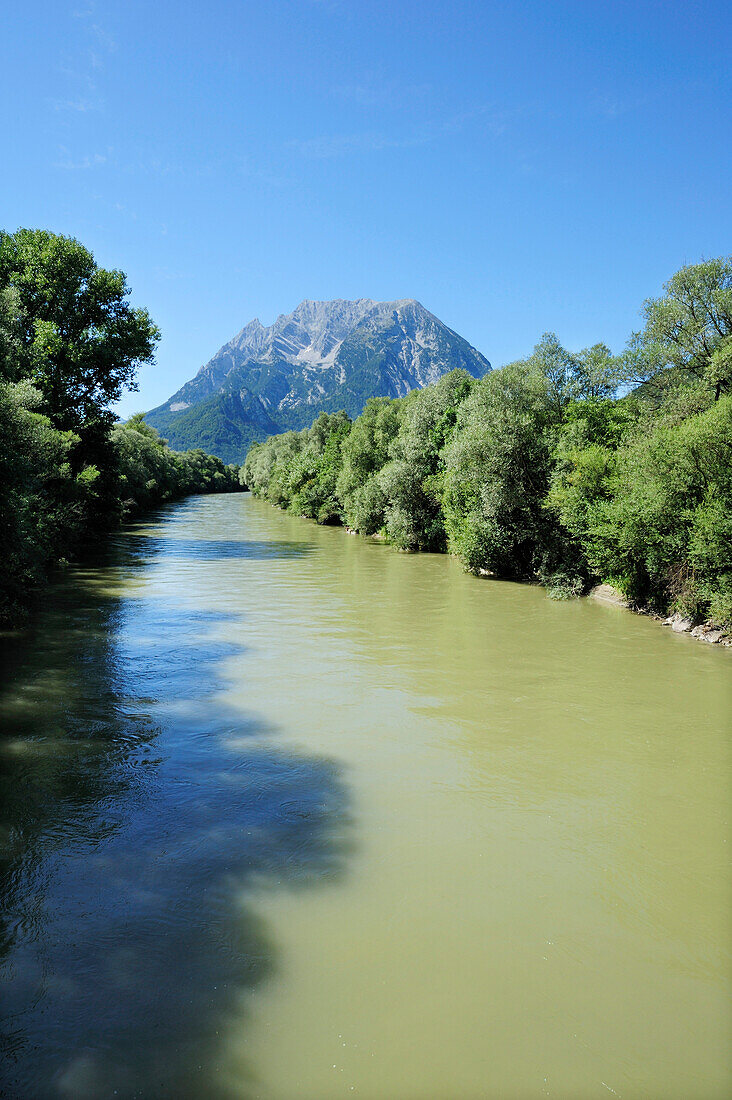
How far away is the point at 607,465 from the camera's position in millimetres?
23875

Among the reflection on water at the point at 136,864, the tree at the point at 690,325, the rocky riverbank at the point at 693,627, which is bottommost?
the reflection on water at the point at 136,864

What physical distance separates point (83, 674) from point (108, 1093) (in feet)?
35.9

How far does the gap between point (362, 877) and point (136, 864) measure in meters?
2.70

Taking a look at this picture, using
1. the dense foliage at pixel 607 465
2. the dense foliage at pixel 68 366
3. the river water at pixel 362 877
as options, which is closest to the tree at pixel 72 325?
the dense foliage at pixel 68 366

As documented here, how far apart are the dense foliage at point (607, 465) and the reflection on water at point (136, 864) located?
589 inches

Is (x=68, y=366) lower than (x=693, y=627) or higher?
higher

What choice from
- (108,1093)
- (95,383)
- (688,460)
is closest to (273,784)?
(108,1093)

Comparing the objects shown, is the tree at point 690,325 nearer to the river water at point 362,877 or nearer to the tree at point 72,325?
the river water at point 362,877

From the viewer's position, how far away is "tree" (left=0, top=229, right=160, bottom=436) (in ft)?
113

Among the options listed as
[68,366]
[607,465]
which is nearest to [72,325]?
[68,366]

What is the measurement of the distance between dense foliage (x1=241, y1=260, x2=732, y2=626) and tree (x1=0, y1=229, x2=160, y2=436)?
19589 mm

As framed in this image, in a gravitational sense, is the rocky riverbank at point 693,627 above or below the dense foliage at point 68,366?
below

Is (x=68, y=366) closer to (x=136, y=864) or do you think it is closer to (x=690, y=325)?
(x=690, y=325)

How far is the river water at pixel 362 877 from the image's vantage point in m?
4.75
